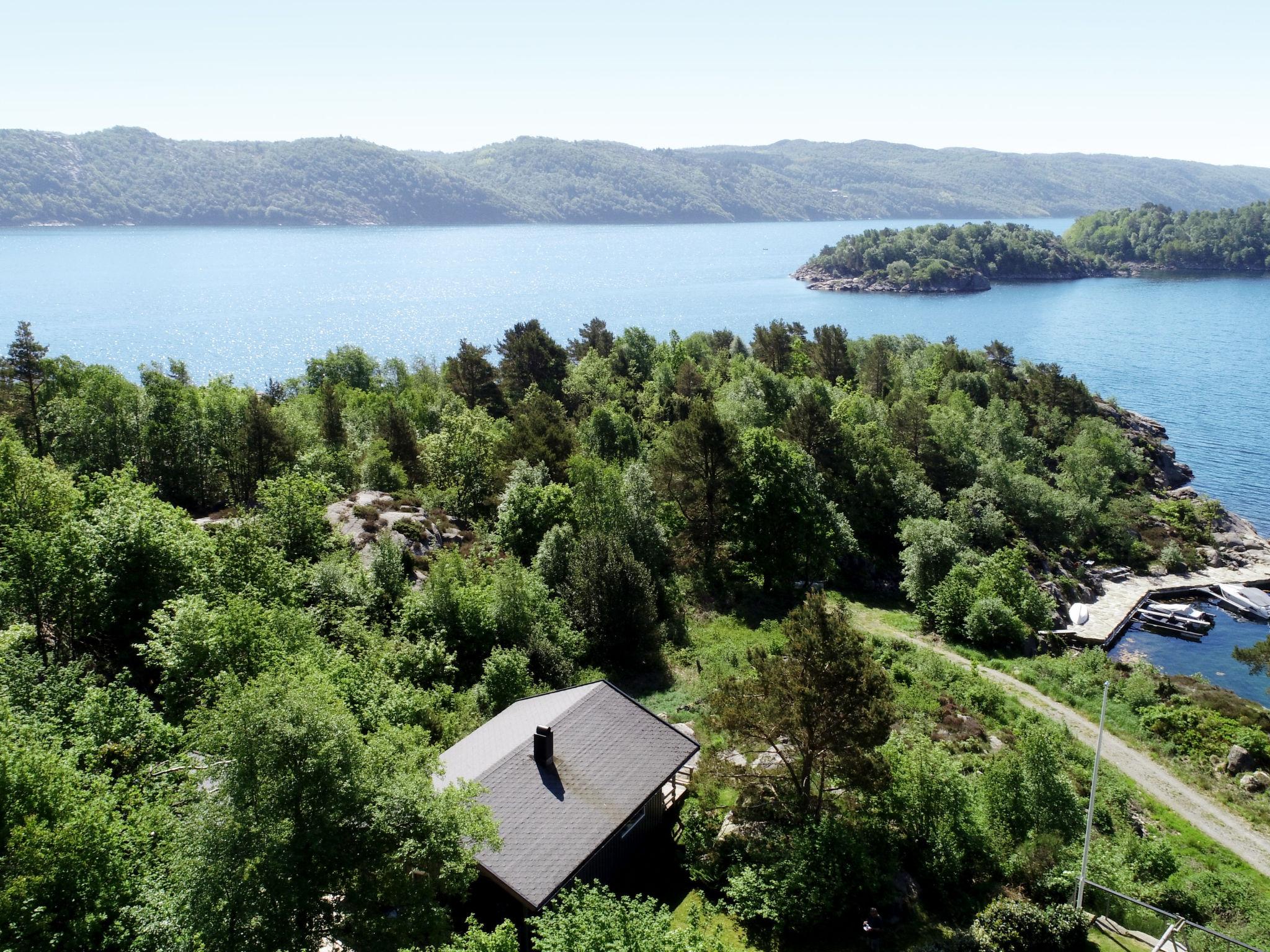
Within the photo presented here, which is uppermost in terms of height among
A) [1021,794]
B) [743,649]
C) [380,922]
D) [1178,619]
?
[380,922]

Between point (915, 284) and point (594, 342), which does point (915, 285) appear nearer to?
point (915, 284)

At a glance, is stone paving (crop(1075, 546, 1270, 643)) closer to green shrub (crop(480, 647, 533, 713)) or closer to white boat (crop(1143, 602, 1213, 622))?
white boat (crop(1143, 602, 1213, 622))

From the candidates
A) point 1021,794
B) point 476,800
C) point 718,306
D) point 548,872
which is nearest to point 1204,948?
point 1021,794

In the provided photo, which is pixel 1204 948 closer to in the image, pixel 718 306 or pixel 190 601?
pixel 190 601

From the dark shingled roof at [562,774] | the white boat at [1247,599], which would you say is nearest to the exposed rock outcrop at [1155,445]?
the white boat at [1247,599]

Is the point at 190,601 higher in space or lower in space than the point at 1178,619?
higher

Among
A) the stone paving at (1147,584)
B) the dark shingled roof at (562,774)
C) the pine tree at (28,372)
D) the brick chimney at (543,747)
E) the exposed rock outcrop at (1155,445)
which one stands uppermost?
the pine tree at (28,372)

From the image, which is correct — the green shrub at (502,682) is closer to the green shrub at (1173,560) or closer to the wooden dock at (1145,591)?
the wooden dock at (1145,591)
